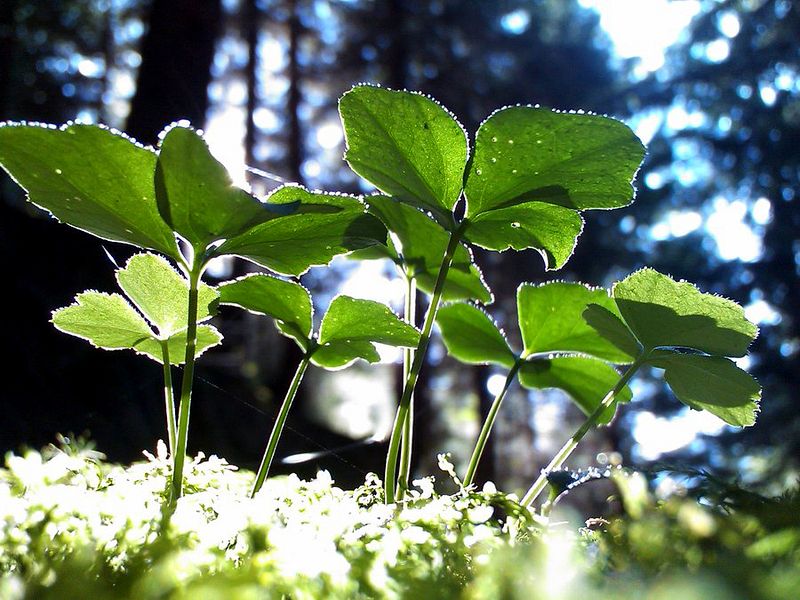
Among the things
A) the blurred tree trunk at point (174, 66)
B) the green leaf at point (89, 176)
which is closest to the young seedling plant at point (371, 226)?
A: the green leaf at point (89, 176)

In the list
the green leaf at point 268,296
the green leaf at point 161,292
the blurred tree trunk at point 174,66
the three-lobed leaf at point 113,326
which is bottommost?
the three-lobed leaf at point 113,326

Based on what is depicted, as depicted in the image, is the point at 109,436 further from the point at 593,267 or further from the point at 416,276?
the point at 593,267

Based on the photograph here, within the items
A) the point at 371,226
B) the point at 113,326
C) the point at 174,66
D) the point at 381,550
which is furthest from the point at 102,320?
the point at 174,66

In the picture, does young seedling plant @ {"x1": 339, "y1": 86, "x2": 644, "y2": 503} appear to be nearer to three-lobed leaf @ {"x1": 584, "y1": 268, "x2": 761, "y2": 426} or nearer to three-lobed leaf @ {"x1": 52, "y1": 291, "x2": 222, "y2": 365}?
three-lobed leaf @ {"x1": 584, "y1": 268, "x2": 761, "y2": 426}

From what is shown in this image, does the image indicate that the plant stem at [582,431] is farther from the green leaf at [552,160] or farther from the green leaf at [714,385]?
the green leaf at [552,160]

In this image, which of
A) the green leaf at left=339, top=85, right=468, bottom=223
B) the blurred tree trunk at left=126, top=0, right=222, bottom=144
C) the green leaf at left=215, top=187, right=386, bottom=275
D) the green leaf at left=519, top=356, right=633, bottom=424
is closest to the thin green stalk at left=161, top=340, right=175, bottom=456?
the green leaf at left=215, top=187, right=386, bottom=275

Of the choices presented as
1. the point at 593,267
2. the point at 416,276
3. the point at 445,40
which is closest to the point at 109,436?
the point at 416,276
